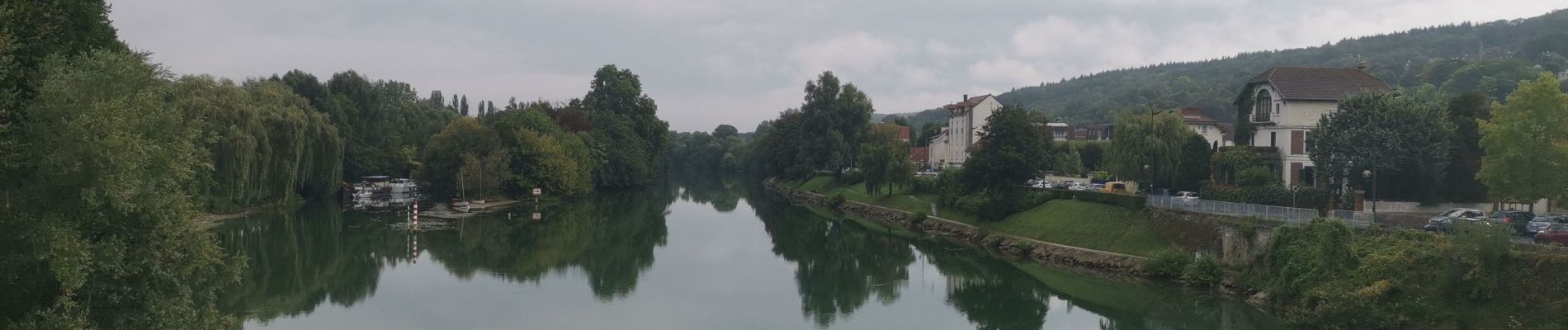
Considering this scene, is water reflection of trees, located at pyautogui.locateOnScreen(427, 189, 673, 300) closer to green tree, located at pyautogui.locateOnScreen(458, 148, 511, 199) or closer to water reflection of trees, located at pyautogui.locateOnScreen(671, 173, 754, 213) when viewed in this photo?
green tree, located at pyautogui.locateOnScreen(458, 148, 511, 199)

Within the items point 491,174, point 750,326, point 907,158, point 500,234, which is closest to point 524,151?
point 491,174

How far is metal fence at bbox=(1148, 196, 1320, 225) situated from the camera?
105ft

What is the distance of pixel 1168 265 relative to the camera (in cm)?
3397

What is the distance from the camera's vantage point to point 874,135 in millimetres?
85125

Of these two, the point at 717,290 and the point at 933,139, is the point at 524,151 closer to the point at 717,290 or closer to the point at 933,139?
the point at 717,290

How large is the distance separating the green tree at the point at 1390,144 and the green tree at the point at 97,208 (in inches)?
1517

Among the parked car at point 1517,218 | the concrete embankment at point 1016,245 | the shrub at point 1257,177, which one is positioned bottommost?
the concrete embankment at point 1016,245

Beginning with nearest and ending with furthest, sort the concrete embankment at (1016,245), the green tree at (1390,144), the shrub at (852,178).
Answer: the concrete embankment at (1016,245) → the green tree at (1390,144) → the shrub at (852,178)

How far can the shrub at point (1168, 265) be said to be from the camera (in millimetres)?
33781

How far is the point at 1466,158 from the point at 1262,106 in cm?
1125

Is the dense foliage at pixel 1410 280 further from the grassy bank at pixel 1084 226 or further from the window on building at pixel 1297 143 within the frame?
the window on building at pixel 1297 143

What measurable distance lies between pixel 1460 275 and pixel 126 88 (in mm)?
27475

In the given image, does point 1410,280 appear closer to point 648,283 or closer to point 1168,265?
point 1168,265

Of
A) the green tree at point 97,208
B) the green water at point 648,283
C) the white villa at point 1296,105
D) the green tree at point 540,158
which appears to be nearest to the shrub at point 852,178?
the green tree at point 540,158
